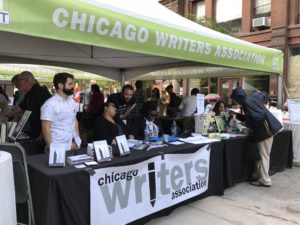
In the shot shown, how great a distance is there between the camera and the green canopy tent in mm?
Result: 2322

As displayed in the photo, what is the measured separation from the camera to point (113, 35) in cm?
284

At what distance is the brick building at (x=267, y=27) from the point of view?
12445mm

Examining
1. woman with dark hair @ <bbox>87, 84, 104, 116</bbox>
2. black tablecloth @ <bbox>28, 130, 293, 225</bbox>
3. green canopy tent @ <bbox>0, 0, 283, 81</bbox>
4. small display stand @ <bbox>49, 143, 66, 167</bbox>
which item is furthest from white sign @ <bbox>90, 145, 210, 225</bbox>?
woman with dark hair @ <bbox>87, 84, 104, 116</bbox>

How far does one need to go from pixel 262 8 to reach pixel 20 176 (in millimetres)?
→ 13932

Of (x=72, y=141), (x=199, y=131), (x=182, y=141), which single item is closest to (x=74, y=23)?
(x=72, y=141)

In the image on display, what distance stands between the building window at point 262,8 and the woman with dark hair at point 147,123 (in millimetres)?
11472

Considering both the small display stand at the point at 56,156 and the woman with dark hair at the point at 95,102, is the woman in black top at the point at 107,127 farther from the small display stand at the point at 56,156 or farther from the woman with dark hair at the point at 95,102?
the woman with dark hair at the point at 95,102

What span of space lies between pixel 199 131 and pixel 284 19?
10.1m

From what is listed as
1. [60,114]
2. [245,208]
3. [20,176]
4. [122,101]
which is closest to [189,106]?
[122,101]

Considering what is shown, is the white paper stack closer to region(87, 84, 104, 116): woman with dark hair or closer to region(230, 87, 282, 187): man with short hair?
region(230, 87, 282, 187): man with short hair

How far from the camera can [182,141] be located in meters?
3.96

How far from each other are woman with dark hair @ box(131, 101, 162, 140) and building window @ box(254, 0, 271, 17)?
1147 centimetres

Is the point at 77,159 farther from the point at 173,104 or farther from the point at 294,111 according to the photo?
the point at 173,104

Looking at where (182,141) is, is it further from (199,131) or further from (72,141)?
(72,141)
